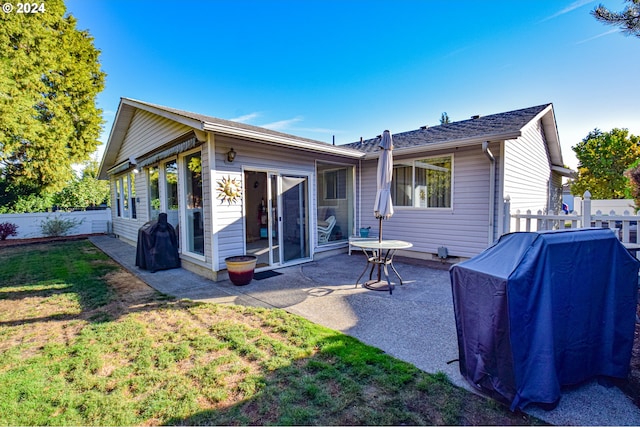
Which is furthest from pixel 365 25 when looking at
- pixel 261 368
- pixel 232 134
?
pixel 261 368

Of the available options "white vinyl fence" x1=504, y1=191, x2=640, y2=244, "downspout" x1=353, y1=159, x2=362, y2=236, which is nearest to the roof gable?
"downspout" x1=353, y1=159, x2=362, y2=236

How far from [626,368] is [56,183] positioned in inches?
769

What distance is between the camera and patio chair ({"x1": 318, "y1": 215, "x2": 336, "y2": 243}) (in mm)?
7697

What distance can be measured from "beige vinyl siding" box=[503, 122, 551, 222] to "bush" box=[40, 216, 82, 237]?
56.4ft

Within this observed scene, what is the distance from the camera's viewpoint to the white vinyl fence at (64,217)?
11969 mm

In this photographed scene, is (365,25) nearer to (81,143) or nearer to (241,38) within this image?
(241,38)

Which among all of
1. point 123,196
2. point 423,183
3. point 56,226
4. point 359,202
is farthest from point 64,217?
point 423,183

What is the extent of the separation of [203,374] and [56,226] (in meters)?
14.9

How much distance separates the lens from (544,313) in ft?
6.36

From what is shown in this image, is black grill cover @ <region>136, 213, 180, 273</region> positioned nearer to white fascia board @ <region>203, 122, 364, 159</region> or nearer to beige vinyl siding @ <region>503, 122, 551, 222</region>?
white fascia board @ <region>203, 122, 364, 159</region>

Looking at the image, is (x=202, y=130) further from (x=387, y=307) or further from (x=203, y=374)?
(x=387, y=307)

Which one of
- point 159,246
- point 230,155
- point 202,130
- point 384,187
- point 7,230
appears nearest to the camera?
point 202,130

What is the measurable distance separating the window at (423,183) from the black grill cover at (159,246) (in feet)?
18.9

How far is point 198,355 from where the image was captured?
2857mm
